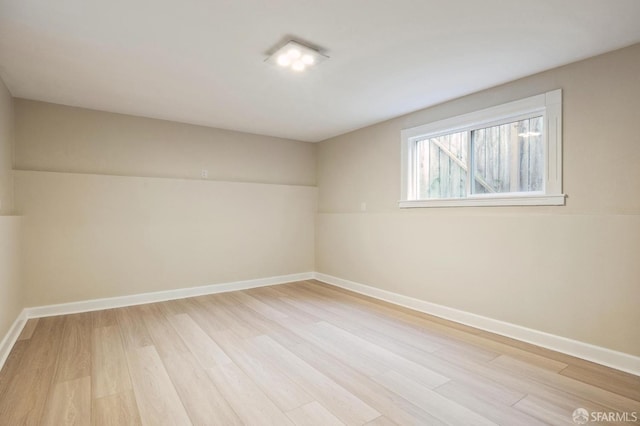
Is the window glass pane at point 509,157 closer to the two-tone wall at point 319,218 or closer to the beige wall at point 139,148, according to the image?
the two-tone wall at point 319,218

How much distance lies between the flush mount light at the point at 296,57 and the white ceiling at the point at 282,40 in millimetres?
70

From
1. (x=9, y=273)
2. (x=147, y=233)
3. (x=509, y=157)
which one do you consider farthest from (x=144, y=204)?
(x=509, y=157)

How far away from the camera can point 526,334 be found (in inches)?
115

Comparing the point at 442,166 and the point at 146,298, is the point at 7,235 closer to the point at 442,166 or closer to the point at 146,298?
the point at 146,298

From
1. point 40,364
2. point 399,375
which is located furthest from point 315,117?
point 40,364

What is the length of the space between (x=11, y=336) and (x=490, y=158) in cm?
486

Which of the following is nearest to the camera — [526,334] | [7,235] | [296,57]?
[296,57]

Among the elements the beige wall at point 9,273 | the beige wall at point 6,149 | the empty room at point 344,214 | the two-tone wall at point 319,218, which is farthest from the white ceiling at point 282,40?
the beige wall at point 9,273

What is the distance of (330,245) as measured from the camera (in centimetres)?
534

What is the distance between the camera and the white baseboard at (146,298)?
11.9 ft

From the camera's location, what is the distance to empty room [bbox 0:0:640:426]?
2057 mm

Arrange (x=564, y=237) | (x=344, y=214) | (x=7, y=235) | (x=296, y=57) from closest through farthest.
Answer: (x=296, y=57) < (x=564, y=237) < (x=7, y=235) < (x=344, y=214)

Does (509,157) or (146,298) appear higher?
(509,157)

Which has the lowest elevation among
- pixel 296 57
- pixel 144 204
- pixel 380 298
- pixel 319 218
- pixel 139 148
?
pixel 380 298
